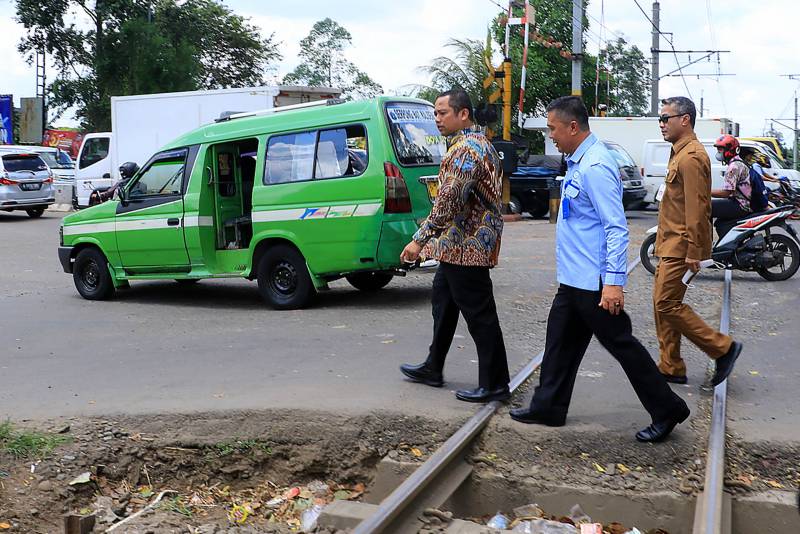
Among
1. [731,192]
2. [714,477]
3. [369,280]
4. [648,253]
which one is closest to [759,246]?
[731,192]

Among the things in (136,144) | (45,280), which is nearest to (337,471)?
(45,280)

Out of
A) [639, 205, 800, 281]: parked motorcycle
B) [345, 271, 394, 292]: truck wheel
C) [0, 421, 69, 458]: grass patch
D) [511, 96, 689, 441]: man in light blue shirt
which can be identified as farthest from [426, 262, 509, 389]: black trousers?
[639, 205, 800, 281]: parked motorcycle

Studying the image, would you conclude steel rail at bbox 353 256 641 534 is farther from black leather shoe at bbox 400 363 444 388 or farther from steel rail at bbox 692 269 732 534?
steel rail at bbox 692 269 732 534

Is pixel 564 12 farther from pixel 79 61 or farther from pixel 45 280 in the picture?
pixel 45 280

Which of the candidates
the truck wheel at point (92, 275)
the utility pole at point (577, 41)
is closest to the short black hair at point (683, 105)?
the truck wheel at point (92, 275)

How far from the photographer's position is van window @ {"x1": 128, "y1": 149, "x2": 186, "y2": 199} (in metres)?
10.5

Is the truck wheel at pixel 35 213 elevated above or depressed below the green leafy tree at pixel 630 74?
below

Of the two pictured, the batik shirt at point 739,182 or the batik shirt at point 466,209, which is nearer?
the batik shirt at point 466,209

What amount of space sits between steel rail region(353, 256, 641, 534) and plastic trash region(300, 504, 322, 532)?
422 mm

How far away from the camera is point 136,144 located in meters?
23.8

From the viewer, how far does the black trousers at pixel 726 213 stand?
38.4 ft

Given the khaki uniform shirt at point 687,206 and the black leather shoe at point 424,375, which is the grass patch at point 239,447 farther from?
the khaki uniform shirt at point 687,206

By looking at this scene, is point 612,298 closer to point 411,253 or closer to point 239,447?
point 411,253

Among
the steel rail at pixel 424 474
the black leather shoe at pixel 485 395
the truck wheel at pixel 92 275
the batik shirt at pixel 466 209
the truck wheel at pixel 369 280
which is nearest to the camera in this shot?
the steel rail at pixel 424 474
